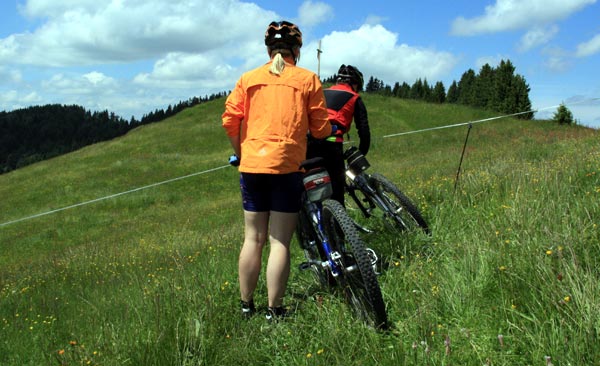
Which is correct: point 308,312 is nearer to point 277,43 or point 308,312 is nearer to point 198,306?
point 198,306

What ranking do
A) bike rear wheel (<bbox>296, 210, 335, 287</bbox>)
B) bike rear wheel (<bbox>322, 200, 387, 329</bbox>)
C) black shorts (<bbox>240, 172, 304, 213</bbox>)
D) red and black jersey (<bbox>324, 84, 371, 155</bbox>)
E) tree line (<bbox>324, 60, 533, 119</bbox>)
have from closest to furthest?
1. bike rear wheel (<bbox>322, 200, 387, 329</bbox>)
2. black shorts (<bbox>240, 172, 304, 213</bbox>)
3. bike rear wheel (<bbox>296, 210, 335, 287</bbox>)
4. red and black jersey (<bbox>324, 84, 371, 155</bbox>)
5. tree line (<bbox>324, 60, 533, 119</bbox>)

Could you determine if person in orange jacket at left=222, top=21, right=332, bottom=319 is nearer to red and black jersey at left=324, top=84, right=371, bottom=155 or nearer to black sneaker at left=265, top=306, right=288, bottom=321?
black sneaker at left=265, top=306, right=288, bottom=321

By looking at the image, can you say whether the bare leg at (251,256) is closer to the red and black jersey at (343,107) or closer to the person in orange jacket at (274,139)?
the person in orange jacket at (274,139)

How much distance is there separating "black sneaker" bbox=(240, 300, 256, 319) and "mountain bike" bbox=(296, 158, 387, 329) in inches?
20.0

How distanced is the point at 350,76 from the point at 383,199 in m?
1.33

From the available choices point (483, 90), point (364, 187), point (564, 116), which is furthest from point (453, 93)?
point (364, 187)

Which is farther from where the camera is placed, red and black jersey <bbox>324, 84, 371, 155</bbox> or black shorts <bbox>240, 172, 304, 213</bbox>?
red and black jersey <bbox>324, 84, 371, 155</bbox>

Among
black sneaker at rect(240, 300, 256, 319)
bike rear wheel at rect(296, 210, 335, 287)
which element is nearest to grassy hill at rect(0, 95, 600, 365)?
black sneaker at rect(240, 300, 256, 319)

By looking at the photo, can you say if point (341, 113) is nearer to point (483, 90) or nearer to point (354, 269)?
point (354, 269)

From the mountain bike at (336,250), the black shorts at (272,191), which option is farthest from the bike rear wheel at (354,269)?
the black shorts at (272,191)

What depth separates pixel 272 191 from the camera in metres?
3.59

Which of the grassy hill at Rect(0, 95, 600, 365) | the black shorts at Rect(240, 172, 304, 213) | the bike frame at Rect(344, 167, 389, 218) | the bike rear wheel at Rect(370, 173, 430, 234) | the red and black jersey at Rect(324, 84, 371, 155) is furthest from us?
the bike frame at Rect(344, 167, 389, 218)

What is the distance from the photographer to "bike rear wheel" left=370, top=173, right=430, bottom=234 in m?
4.75

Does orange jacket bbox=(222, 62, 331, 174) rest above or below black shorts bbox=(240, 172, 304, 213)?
above
